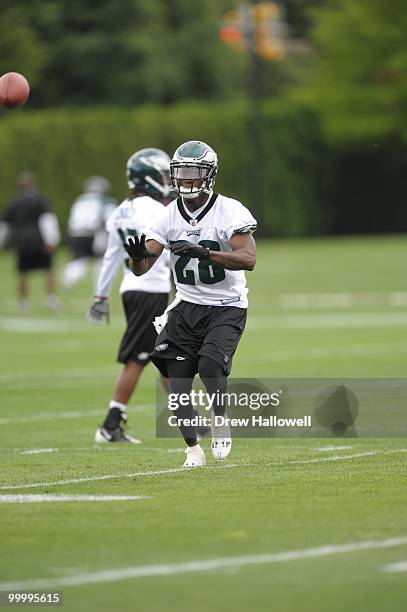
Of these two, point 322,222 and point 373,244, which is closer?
point 373,244

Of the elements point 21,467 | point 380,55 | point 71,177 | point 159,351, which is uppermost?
point 380,55

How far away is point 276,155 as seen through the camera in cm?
5325

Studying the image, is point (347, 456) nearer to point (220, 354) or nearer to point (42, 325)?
point (220, 354)

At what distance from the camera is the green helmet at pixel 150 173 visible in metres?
11.3

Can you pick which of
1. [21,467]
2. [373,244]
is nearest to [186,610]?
[21,467]

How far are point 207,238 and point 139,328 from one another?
2.38 meters

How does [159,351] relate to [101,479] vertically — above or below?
above

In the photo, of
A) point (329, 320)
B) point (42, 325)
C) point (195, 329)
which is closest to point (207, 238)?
point (195, 329)

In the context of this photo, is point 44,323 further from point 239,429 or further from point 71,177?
point 71,177

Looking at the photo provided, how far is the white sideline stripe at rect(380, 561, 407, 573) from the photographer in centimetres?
606

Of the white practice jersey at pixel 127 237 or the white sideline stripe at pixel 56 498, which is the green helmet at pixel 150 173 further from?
the white sideline stripe at pixel 56 498

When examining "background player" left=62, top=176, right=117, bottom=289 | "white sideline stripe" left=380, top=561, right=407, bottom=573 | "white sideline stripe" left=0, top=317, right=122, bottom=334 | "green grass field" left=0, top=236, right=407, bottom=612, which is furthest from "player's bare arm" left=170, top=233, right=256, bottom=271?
"background player" left=62, top=176, right=117, bottom=289

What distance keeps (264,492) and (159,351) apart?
1547mm

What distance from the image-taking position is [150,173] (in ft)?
37.1
